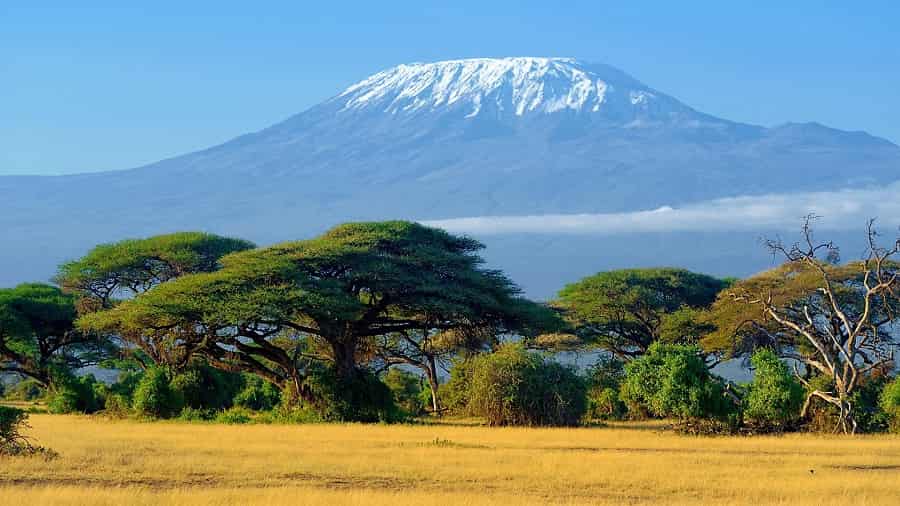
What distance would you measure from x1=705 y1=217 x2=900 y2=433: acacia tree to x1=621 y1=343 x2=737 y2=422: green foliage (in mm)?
2739

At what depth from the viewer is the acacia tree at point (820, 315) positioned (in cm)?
3559

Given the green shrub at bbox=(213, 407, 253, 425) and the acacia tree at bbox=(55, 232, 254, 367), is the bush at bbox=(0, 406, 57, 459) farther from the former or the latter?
the acacia tree at bbox=(55, 232, 254, 367)

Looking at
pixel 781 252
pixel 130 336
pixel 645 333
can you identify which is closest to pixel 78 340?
pixel 130 336

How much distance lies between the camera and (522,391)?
37.5 m

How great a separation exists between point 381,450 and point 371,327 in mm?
16197

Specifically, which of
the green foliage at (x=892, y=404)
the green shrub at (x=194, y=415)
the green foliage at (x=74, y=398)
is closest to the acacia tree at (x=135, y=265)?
the green foliage at (x=74, y=398)

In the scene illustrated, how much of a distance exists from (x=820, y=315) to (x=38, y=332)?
3043 centimetres

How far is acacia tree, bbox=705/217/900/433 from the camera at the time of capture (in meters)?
35.6

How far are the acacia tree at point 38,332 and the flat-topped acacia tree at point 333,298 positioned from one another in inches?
329

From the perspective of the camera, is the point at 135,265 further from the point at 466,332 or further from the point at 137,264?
the point at 466,332

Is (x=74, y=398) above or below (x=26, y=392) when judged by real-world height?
above

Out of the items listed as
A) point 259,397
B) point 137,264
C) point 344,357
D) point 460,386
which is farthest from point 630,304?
point 137,264

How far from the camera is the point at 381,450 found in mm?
27375

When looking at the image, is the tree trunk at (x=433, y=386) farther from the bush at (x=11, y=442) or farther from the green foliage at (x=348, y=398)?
the bush at (x=11, y=442)
